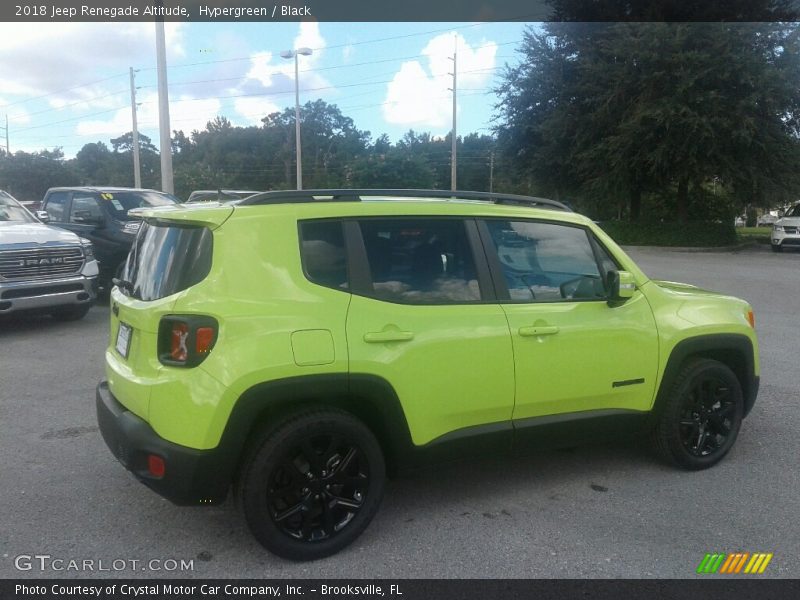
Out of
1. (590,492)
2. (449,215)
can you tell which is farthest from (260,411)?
(590,492)

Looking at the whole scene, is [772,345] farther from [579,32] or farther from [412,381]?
[579,32]

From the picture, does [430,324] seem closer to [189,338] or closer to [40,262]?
[189,338]

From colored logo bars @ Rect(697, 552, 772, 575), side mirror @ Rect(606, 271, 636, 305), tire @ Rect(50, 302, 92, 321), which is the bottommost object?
colored logo bars @ Rect(697, 552, 772, 575)

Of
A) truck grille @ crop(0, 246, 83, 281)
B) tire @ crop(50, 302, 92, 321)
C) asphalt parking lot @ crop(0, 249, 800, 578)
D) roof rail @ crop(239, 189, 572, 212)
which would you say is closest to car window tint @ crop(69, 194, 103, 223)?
tire @ crop(50, 302, 92, 321)

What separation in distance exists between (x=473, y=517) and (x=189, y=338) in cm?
183

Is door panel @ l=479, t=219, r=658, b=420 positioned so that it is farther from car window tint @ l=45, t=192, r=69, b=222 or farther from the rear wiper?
car window tint @ l=45, t=192, r=69, b=222

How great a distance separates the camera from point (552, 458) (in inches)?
186

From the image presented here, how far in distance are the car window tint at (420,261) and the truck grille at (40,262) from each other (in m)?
6.70

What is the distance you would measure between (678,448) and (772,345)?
4.70 m

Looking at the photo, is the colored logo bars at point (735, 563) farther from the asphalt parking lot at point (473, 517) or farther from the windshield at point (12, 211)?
the windshield at point (12, 211)

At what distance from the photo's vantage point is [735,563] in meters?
3.39

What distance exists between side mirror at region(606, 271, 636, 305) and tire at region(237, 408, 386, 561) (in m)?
1.67

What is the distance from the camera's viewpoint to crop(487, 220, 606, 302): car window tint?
3963mm
